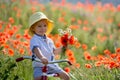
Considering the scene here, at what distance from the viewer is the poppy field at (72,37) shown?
6.21 metres

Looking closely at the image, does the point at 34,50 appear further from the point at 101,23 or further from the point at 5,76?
the point at 101,23

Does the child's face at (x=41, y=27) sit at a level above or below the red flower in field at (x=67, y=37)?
above

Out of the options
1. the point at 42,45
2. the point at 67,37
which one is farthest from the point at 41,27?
the point at 67,37

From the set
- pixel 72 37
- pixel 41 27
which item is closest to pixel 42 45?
pixel 41 27

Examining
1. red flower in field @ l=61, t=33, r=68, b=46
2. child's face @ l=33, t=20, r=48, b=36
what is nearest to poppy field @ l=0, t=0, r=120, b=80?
red flower in field @ l=61, t=33, r=68, b=46

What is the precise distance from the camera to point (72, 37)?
5.69m

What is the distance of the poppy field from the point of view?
6215mm

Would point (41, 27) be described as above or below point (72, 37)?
above

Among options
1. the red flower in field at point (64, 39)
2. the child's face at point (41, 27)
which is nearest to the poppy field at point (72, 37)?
the red flower in field at point (64, 39)

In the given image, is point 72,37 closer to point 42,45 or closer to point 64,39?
point 64,39

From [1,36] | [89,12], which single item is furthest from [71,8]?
[1,36]

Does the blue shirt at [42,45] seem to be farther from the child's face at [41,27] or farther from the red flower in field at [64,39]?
the red flower in field at [64,39]

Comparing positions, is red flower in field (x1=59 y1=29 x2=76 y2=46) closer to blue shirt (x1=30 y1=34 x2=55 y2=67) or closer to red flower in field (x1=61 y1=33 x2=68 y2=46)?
red flower in field (x1=61 y1=33 x2=68 y2=46)

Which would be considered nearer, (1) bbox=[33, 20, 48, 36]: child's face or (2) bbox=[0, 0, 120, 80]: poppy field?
(1) bbox=[33, 20, 48, 36]: child's face
